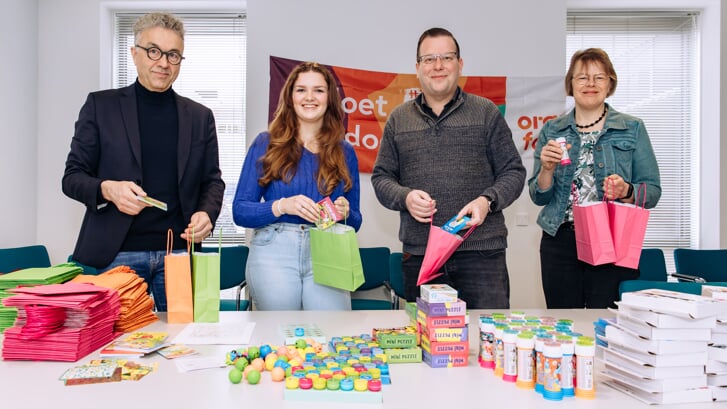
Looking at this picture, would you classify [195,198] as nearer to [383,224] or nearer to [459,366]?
[459,366]

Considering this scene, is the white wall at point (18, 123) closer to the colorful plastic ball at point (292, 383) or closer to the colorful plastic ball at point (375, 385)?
the colorful plastic ball at point (292, 383)

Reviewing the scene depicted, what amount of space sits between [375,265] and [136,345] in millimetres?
2709

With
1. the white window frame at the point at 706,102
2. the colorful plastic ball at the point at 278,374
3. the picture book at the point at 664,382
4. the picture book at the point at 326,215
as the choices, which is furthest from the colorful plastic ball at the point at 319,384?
the white window frame at the point at 706,102

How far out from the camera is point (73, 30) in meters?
4.38

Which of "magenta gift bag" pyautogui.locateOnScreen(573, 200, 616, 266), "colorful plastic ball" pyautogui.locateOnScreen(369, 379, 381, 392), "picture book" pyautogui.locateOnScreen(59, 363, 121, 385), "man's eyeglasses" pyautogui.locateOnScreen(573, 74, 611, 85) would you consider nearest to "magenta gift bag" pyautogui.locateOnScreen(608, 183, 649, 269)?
"magenta gift bag" pyautogui.locateOnScreen(573, 200, 616, 266)

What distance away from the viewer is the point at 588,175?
2.27 m

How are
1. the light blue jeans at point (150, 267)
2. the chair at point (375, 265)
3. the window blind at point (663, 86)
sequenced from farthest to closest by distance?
the window blind at point (663, 86), the chair at point (375, 265), the light blue jeans at point (150, 267)

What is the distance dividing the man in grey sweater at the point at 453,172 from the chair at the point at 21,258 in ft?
9.01

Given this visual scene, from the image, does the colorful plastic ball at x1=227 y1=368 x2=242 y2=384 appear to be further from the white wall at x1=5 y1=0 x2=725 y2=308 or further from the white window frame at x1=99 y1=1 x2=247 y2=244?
the white window frame at x1=99 y1=1 x2=247 y2=244

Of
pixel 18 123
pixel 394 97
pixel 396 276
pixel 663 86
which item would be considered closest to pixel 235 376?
pixel 396 276

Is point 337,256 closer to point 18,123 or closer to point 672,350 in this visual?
point 672,350

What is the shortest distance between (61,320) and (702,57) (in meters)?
5.60

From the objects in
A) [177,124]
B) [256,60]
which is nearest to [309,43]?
[256,60]

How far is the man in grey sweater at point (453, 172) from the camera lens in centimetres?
211
